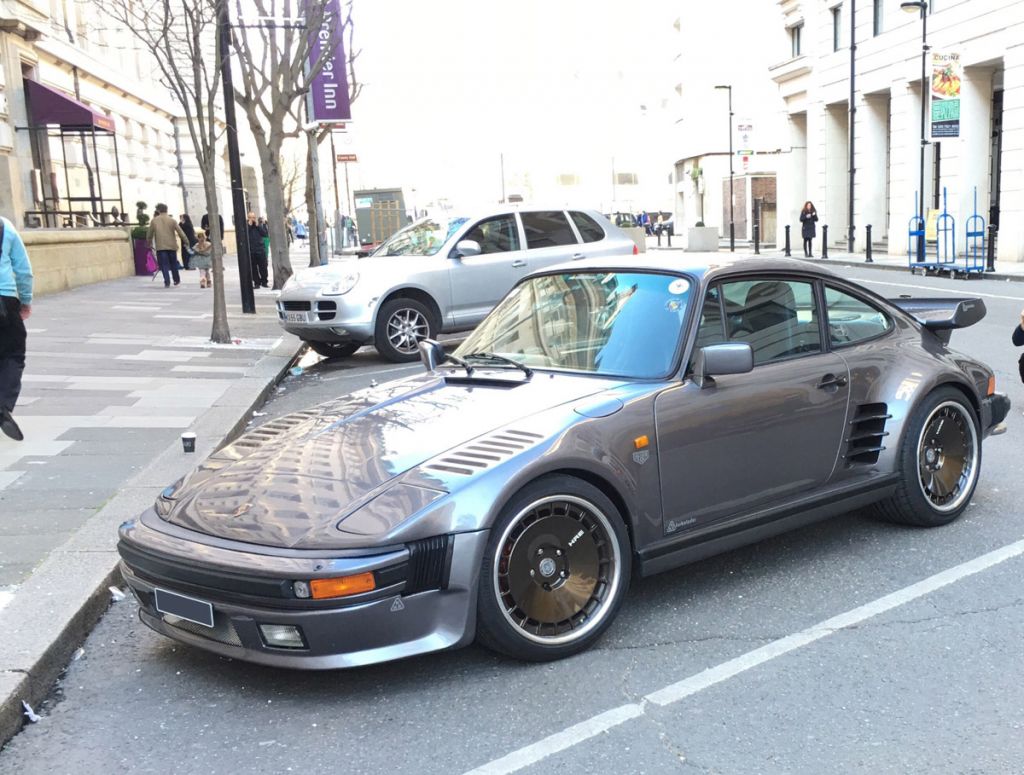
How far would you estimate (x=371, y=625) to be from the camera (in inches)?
131

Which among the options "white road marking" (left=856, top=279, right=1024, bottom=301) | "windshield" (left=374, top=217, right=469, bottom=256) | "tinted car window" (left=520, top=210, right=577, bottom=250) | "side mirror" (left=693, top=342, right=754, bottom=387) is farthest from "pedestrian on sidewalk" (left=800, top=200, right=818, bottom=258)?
"side mirror" (left=693, top=342, right=754, bottom=387)

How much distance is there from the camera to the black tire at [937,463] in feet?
16.1

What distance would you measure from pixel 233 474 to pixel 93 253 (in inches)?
859

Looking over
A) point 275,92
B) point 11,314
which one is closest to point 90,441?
point 11,314

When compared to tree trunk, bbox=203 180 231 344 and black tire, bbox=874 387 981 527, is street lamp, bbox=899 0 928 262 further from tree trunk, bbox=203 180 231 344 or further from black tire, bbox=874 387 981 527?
black tire, bbox=874 387 981 527

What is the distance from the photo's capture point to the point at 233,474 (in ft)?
13.0

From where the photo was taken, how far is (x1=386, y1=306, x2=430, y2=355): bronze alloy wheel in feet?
38.1

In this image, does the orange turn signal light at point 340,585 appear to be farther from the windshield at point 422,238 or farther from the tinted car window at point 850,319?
the windshield at point 422,238

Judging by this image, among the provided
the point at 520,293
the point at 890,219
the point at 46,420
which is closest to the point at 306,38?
the point at 46,420

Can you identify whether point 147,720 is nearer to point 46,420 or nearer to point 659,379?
point 659,379

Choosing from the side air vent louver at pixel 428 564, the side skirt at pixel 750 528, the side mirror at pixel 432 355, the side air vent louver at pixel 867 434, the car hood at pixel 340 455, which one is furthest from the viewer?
the side mirror at pixel 432 355

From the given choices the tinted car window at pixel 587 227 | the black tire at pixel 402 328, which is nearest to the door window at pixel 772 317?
the black tire at pixel 402 328

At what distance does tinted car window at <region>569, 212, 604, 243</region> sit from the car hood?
27.1ft

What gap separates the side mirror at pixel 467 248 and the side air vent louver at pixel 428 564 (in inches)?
337
